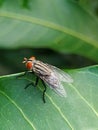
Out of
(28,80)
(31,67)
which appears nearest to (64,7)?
(31,67)

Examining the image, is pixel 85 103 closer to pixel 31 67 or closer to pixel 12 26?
pixel 31 67

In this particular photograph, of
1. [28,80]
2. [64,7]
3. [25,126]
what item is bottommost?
[25,126]

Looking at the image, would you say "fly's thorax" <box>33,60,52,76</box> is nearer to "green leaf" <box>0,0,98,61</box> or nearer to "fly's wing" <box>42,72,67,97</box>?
"fly's wing" <box>42,72,67,97</box>

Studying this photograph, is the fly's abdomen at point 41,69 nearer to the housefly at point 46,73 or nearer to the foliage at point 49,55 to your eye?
the housefly at point 46,73

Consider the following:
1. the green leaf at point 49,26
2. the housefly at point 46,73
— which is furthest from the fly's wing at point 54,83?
the green leaf at point 49,26

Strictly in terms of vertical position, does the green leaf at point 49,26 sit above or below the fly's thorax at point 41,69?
above

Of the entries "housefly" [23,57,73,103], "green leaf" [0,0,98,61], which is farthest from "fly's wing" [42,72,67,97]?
"green leaf" [0,0,98,61]
